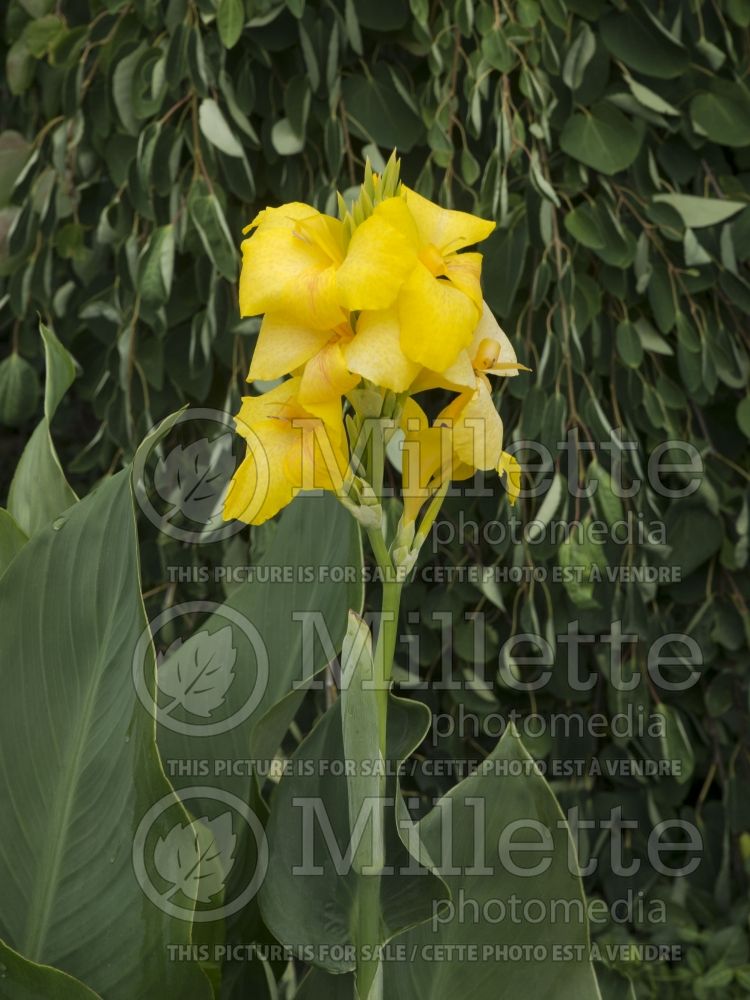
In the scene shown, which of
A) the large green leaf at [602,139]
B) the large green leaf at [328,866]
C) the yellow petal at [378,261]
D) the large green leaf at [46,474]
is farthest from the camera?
the large green leaf at [602,139]

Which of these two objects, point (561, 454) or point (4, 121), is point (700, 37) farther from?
point (4, 121)

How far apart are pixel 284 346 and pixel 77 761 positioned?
0.64 feet

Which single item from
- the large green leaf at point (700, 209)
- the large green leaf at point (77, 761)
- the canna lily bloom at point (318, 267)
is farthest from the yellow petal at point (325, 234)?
the large green leaf at point (700, 209)

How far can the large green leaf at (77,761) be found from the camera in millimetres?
437

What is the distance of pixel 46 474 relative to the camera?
600mm

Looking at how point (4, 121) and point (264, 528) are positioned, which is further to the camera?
point (4, 121)

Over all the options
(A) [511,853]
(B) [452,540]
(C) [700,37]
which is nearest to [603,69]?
(C) [700,37]

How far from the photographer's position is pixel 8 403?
115cm

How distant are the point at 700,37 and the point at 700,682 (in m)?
0.63

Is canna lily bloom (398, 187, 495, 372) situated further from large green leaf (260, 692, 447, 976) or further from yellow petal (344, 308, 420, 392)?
large green leaf (260, 692, 447, 976)

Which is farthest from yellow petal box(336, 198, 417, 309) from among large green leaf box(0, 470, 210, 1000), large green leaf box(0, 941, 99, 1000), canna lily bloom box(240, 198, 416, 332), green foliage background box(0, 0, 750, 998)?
green foliage background box(0, 0, 750, 998)

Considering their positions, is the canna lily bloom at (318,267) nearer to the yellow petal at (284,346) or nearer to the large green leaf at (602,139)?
the yellow petal at (284,346)

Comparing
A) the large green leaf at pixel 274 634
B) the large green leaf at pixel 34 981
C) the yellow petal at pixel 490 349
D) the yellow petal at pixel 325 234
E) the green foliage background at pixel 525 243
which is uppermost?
the green foliage background at pixel 525 243

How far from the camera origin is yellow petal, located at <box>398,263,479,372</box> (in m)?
0.35
